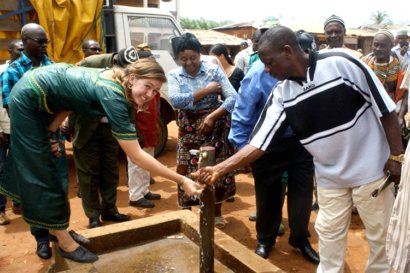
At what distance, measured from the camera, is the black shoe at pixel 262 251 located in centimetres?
341

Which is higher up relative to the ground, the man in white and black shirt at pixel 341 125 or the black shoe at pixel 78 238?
the man in white and black shirt at pixel 341 125

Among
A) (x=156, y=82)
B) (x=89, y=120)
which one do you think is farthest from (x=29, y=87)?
(x=89, y=120)

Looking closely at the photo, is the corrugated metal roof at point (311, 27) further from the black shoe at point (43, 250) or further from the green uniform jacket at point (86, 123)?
the black shoe at point (43, 250)

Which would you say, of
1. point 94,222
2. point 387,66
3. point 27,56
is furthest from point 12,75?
point 387,66

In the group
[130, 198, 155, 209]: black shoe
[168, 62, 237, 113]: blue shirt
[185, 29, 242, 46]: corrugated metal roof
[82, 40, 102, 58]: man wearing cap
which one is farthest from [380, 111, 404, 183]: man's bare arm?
[185, 29, 242, 46]: corrugated metal roof

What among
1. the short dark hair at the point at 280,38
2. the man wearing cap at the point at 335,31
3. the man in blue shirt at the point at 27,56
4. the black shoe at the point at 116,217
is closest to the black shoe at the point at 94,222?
the black shoe at the point at 116,217

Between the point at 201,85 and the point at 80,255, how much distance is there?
1.91 metres

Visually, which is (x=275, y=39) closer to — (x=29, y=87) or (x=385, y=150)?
(x=385, y=150)

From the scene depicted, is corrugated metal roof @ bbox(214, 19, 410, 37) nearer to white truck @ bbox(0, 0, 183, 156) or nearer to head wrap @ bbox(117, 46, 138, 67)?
white truck @ bbox(0, 0, 183, 156)

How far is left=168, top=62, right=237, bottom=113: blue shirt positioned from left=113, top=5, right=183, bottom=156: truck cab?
2556 millimetres

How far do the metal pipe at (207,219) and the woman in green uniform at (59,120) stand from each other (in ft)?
0.32

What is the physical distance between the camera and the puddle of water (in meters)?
2.88

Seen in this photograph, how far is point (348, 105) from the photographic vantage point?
2.23 metres

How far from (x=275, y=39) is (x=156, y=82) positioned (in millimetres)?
820
